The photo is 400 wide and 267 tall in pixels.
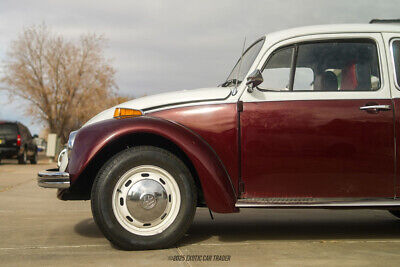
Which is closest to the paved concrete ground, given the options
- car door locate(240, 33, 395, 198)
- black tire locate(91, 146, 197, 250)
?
black tire locate(91, 146, 197, 250)

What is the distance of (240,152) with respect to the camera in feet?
13.8

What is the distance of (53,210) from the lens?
6.68m

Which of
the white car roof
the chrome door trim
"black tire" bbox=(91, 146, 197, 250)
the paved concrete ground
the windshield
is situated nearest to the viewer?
the paved concrete ground

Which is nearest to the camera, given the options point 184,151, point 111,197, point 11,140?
point 111,197

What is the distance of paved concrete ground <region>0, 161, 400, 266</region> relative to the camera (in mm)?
3721

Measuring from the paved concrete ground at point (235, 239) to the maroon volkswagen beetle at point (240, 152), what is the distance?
1.13ft

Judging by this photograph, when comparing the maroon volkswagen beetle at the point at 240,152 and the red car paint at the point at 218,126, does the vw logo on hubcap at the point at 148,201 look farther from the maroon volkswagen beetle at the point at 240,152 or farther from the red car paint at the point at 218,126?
the red car paint at the point at 218,126

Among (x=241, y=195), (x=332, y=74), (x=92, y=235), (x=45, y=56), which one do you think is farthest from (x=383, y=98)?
(x=45, y=56)

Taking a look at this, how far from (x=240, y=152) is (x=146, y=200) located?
0.89 metres

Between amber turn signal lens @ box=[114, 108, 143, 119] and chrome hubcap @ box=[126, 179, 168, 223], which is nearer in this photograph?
chrome hubcap @ box=[126, 179, 168, 223]

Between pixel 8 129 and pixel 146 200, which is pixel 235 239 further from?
pixel 8 129

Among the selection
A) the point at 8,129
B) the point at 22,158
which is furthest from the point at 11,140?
the point at 22,158

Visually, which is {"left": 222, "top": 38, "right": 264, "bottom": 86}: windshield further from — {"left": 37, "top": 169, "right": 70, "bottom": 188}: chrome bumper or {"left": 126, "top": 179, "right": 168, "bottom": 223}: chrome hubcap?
{"left": 37, "top": 169, "right": 70, "bottom": 188}: chrome bumper

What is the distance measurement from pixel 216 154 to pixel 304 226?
178cm
